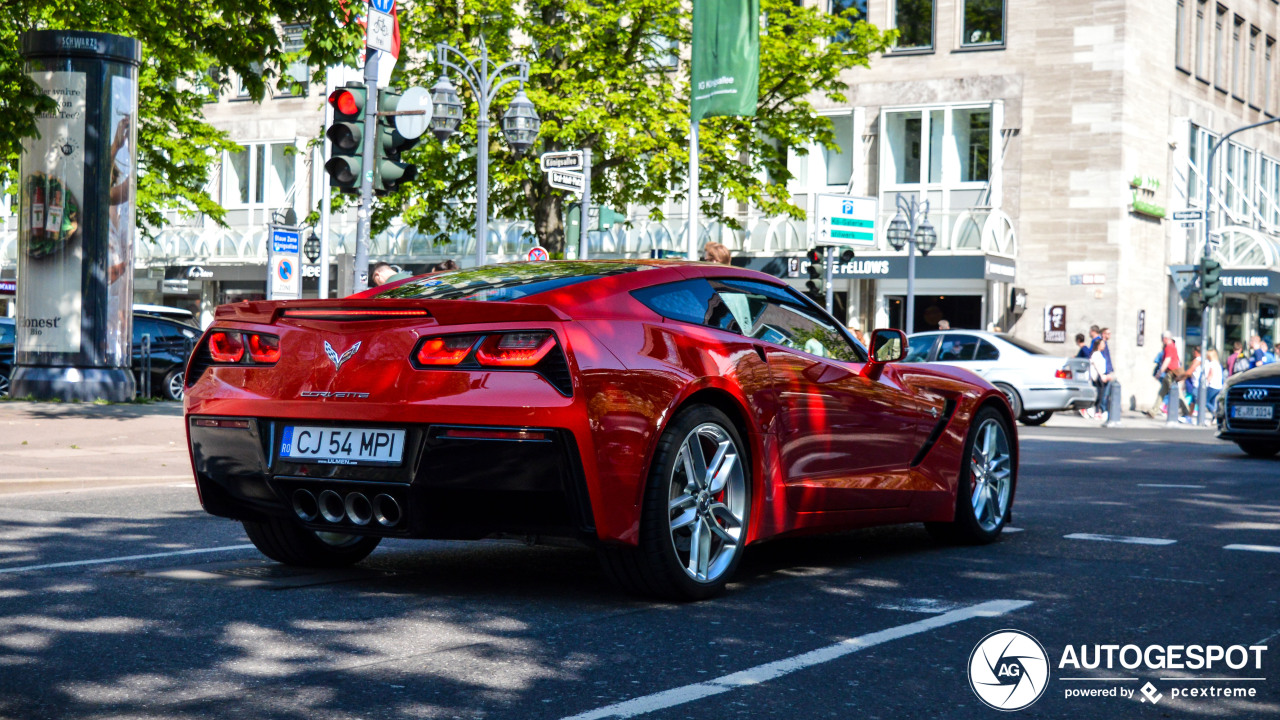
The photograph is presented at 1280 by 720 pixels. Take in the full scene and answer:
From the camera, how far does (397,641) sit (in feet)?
16.0

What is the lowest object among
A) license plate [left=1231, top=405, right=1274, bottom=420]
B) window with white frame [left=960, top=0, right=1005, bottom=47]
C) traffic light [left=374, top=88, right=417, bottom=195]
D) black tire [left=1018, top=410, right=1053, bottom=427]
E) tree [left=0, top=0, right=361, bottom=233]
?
black tire [left=1018, top=410, right=1053, bottom=427]

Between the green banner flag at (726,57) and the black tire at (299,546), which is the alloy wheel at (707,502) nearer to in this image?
the black tire at (299,546)

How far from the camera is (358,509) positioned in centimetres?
554

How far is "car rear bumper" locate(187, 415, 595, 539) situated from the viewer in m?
5.23

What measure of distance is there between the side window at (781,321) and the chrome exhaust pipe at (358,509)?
68.6 inches

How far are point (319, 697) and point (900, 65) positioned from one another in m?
34.2

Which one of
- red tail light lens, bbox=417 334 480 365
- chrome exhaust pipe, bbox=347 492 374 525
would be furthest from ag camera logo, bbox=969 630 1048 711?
chrome exhaust pipe, bbox=347 492 374 525

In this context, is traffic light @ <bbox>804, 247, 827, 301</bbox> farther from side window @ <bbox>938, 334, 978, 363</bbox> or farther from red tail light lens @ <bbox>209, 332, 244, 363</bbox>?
red tail light lens @ <bbox>209, 332, 244, 363</bbox>

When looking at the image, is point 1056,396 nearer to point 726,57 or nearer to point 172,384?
point 726,57

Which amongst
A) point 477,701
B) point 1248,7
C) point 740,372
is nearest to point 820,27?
point 1248,7

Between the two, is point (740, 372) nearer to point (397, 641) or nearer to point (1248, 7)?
point (397, 641)

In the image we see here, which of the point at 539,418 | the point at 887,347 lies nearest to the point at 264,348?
the point at 539,418

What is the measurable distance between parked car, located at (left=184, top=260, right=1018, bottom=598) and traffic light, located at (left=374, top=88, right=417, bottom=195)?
553 cm

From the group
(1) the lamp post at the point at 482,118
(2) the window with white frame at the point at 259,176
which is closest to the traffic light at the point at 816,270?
(1) the lamp post at the point at 482,118
